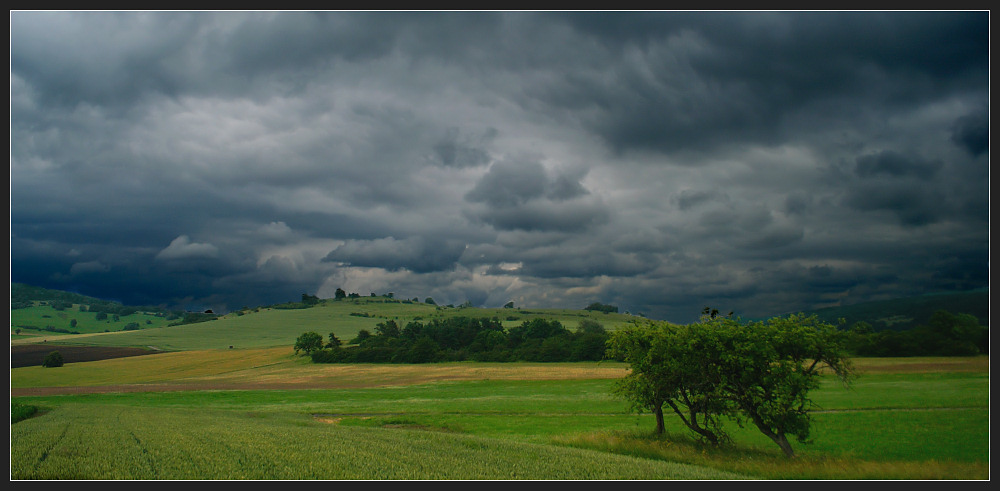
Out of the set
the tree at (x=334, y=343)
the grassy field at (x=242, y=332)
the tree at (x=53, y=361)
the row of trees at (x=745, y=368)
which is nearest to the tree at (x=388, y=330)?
the grassy field at (x=242, y=332)

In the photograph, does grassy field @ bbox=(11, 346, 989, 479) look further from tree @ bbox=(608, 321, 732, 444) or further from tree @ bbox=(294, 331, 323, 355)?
tree @ bbox=(294, 331, 323, 355)

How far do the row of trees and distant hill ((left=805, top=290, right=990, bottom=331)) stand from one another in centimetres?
220

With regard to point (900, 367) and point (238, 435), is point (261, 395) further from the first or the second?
point (900, 367)

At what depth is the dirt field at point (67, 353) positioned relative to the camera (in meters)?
119

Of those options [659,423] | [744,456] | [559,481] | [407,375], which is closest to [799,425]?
[744,456]

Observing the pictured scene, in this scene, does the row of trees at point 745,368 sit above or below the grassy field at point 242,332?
above

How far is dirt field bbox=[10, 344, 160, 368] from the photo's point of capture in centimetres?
11851

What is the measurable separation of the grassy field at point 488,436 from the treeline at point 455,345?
57.0 metres

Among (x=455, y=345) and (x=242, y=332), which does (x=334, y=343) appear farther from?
(x=242, y=332)

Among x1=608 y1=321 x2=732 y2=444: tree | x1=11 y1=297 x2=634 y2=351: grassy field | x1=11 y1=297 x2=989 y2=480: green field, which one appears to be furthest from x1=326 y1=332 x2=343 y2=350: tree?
x1=608 y1=321 x2=732 y2=444: tree

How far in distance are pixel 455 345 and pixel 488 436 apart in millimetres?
124125

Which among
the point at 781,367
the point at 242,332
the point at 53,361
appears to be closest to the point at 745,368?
the point at 781,367

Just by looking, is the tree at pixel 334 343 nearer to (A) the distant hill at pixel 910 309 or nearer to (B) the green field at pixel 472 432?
(B) the green field at pixel 472 432

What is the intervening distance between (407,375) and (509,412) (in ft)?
187
